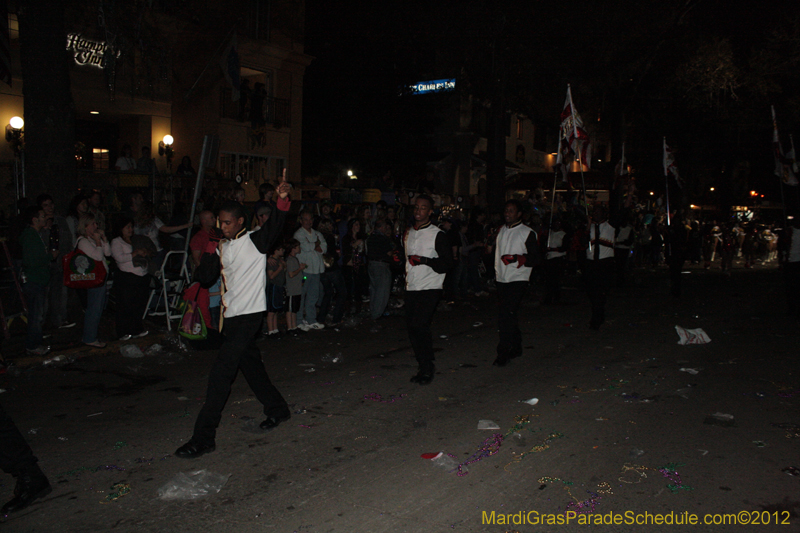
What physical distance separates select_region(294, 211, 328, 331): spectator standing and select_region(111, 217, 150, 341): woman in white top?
244cm

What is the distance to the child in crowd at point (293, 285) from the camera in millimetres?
10047

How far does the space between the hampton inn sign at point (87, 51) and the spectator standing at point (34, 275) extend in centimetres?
1205

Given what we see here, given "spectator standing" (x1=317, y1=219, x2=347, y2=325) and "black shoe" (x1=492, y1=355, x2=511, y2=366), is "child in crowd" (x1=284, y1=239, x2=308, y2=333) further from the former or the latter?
"black shoe" (x1=492, y1=355, x2=511, y2=366)

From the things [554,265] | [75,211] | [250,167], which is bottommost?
[554,265]

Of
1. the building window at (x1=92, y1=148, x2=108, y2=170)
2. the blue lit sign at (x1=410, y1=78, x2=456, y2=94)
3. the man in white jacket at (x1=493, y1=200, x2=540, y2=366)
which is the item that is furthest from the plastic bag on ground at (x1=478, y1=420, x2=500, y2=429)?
the blue lit sign at (x1=410, y1=78, x2=456, y2=94)

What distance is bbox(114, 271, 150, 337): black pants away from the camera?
902 centimetres

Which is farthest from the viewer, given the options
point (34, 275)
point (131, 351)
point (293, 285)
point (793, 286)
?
point (793, 286)

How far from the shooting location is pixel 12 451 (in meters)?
4.06

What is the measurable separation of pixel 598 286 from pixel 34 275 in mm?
8131

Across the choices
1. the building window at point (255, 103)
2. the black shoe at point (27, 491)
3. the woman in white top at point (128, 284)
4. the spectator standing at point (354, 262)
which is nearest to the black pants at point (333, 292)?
the spectator standing at point (354, 262)

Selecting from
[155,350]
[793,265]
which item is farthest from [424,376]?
[793,265]

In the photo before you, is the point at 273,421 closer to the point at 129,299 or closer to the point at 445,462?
the point at 445,462

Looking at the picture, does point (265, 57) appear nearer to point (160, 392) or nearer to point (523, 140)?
point (160, 392)

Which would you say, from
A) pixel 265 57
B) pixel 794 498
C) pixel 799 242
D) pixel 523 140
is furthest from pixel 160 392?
pixel 523 140
